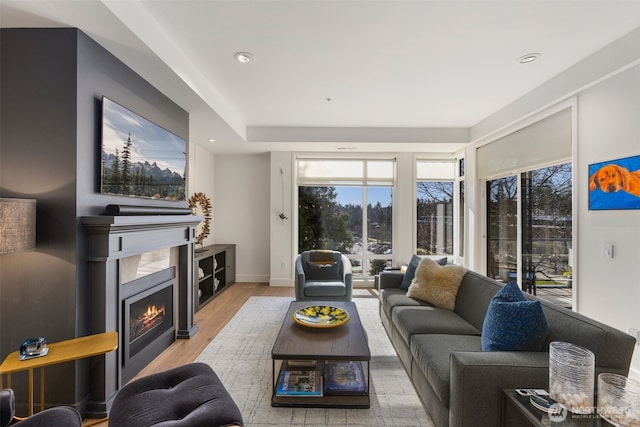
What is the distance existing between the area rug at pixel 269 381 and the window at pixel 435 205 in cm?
246

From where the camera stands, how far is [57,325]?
1.85 metres

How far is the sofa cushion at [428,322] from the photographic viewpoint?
2.28 metres

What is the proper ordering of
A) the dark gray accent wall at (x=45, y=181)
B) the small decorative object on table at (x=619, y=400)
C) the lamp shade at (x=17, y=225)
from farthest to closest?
the dark gray accent wall at (x=45, y=181), the lamp shade at (x=17, y=225), the small decorative object on table at (x=619, y=400)

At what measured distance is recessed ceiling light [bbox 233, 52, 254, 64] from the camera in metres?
2.56

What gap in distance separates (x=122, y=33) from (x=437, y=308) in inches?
130

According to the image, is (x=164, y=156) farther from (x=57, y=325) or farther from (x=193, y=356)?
(x=193, y=356)

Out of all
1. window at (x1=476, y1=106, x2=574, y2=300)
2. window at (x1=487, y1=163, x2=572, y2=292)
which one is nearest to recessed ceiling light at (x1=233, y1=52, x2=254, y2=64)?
window at (x1=476, y1=106, x2=574, y2=300)

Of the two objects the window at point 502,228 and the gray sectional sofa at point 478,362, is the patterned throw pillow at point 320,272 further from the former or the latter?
the window at point 502,228

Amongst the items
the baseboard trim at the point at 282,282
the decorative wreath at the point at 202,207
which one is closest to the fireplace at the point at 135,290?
the decorative wreath at the point at 202,207

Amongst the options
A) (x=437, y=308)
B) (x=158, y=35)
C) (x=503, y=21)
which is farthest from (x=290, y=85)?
(x=437, y=308)

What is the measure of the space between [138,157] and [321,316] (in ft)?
6.79

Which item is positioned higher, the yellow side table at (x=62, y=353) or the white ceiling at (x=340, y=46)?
the white ceiling at (x=340, y=46)

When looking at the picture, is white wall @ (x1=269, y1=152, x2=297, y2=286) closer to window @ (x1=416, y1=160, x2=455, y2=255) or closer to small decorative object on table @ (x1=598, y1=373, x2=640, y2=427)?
window @ (x1=416, y1=160, x2=455, y2=255)

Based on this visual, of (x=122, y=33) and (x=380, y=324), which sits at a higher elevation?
(x=122, y=33)
